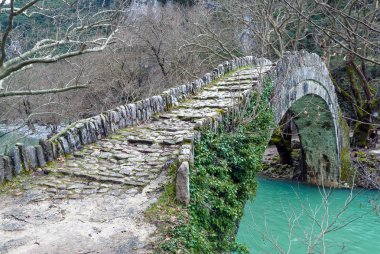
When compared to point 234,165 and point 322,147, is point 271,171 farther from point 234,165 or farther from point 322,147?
point 234,165

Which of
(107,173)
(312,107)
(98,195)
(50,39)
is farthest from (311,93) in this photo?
(98,195)

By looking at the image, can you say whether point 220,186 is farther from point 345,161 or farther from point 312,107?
point 345,161

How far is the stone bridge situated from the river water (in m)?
2.55

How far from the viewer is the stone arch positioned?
930 cm

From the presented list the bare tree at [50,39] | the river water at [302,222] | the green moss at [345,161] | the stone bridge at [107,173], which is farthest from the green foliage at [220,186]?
the green moss at [345,161]

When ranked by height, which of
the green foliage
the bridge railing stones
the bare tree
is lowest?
the green foliage

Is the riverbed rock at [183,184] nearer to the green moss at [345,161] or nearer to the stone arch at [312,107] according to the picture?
the stone arch at [312,107]

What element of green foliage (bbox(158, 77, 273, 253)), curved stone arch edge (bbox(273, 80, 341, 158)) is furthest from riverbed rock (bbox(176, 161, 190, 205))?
curved stone arch edge (bbox(273, 80, 341, 158))

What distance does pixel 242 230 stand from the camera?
995cm

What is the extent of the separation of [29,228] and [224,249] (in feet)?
7.95

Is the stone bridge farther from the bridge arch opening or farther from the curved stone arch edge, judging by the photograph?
the bridge arch opening

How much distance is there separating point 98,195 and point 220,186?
5.29ft

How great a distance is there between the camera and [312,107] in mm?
13148

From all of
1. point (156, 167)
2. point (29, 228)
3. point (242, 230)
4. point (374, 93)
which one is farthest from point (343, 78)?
point (29, 228)
